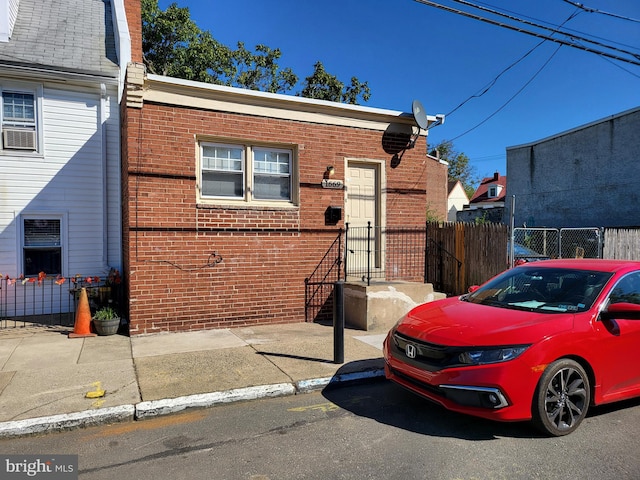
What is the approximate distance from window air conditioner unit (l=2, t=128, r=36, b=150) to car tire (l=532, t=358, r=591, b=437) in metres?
9.65

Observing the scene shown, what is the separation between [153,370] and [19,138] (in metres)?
6.21

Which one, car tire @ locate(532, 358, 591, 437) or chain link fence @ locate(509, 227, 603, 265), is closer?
car tire @ locate(532, 358, 591, 437)

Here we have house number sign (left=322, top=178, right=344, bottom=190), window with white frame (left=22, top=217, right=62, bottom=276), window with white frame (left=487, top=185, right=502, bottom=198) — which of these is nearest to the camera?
house number sign (left=322, top=178, right=344, bottom=190)

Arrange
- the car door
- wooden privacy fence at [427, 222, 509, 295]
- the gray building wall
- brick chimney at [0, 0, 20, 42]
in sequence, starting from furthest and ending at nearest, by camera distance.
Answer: the gray building wall
wooden privacy fence at [427, 222, 509, 295]
brick chimney at [0, 0, 20, 42]
the car door

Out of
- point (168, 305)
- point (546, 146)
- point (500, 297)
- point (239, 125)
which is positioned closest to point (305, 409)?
point (500, 297)

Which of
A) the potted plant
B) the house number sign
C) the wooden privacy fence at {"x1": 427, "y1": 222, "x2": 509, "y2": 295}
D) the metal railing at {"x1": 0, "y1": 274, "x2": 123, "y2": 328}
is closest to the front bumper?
the house number sign

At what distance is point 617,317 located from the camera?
3.96 m

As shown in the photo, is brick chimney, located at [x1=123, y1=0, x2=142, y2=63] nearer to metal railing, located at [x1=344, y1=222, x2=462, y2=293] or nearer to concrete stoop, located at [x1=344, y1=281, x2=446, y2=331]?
metal railing, located at [x1=344, y1=222, x2=462, y2=293]

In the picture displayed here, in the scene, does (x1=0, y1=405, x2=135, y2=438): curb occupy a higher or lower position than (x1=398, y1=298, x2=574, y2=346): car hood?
lower

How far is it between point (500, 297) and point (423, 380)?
152 centimetres

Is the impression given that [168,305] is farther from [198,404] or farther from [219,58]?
[219,58]

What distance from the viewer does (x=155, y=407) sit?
13.9ft

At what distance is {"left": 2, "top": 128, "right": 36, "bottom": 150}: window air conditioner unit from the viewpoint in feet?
27.4

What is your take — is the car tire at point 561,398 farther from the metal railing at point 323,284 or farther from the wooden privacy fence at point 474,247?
the wooden privacy fence at point 474,247
